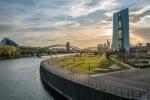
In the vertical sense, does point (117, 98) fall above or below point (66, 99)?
above

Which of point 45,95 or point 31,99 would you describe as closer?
point 31,99

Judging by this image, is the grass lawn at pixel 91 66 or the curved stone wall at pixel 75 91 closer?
the curved stone wall at pixel 75 91

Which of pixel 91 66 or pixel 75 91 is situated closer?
pixel 75 91

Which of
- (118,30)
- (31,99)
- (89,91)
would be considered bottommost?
(31,99)

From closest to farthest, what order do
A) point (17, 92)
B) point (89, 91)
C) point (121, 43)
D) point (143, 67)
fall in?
point (89, 91) → point (17, 92) → point (143, 67) → point (121, 43)

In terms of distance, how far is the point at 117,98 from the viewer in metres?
34.7

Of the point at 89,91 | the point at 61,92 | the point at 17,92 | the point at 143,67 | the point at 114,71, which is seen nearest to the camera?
the point at 89,91

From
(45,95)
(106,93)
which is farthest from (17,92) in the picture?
(106,93)

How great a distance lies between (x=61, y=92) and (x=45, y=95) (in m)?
3.70

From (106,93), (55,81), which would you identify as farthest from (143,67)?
(106,93)

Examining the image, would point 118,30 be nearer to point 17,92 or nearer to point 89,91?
point 17,92

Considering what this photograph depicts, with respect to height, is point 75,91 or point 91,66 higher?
point 91,66

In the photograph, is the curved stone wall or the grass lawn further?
the grass lawn

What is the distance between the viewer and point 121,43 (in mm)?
174625
